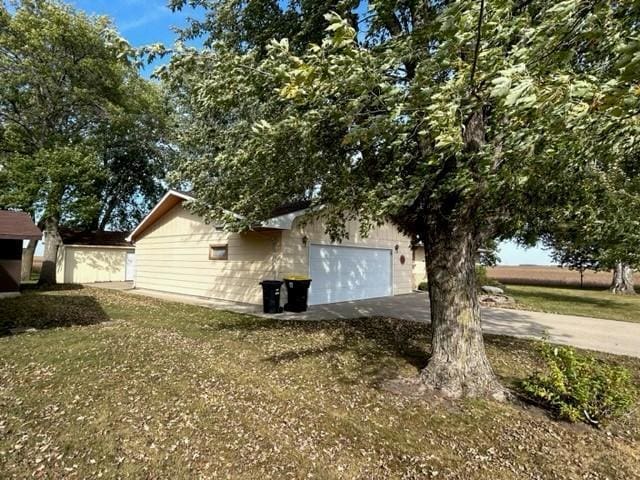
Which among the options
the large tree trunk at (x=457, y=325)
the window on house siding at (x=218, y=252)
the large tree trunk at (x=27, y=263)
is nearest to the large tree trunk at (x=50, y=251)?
the large tree trunk at (x=27, y=263)

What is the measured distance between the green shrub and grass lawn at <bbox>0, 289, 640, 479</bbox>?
183 millimetres

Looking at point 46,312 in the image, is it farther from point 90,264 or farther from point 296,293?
point 90,264

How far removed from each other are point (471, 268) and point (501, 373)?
1877 mm

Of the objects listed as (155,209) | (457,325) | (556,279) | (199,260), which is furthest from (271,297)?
(556,279)

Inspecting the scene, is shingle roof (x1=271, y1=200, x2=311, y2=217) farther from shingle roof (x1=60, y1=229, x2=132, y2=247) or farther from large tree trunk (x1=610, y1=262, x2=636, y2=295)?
large tree trunk (x1=610, y1=262, x2=636, y2=295)

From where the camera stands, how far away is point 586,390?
3.77m

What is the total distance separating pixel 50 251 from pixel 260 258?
13.4 meters

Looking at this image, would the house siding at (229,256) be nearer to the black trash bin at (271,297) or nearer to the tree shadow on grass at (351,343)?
the black trash bin at (271,297)

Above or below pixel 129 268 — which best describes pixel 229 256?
above

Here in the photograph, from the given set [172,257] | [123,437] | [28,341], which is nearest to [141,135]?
[172,257]

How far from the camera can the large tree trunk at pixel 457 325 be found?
4504mm

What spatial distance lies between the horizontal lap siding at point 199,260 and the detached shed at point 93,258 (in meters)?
4.32

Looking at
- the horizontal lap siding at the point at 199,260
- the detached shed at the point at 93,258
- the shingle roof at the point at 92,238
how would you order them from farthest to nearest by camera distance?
the shingle roof at the point at 92,238 < the detached shed at the point at 93,258 < the horizontal lap siding at the point at 199,260

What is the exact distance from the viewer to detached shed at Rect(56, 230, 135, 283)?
18.8m
